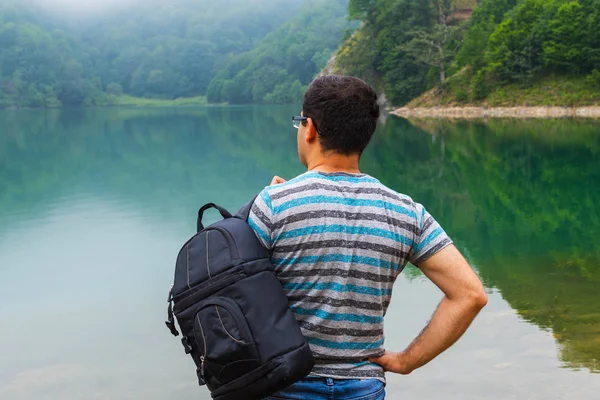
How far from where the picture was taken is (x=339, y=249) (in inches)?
82.4

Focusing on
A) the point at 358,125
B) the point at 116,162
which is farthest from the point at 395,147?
the point at 358,125

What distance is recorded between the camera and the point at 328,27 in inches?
5812

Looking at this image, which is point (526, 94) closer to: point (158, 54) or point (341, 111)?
point (341, 111)

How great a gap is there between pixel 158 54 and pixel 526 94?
12723 centimetres

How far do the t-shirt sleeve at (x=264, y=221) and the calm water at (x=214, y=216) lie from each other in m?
3.45

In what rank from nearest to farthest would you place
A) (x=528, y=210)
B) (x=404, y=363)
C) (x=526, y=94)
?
(x=404, y=363) → (x=528, y=210) → (x=526, y=94)

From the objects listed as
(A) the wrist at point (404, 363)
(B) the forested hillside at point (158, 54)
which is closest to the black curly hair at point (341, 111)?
(A) the wrist at point (404, 363)

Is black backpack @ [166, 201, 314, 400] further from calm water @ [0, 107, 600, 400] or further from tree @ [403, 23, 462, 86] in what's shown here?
tree @ [403, 23, 462, 86]

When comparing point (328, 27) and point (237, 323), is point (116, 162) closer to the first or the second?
point (237, 323)

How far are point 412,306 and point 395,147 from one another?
19.8 metres

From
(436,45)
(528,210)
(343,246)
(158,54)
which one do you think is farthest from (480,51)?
(158,54)

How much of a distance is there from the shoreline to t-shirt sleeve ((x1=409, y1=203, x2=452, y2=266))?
40856 millimetres

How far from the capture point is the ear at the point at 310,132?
219 cm

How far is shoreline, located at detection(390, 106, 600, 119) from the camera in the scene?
4431cm
